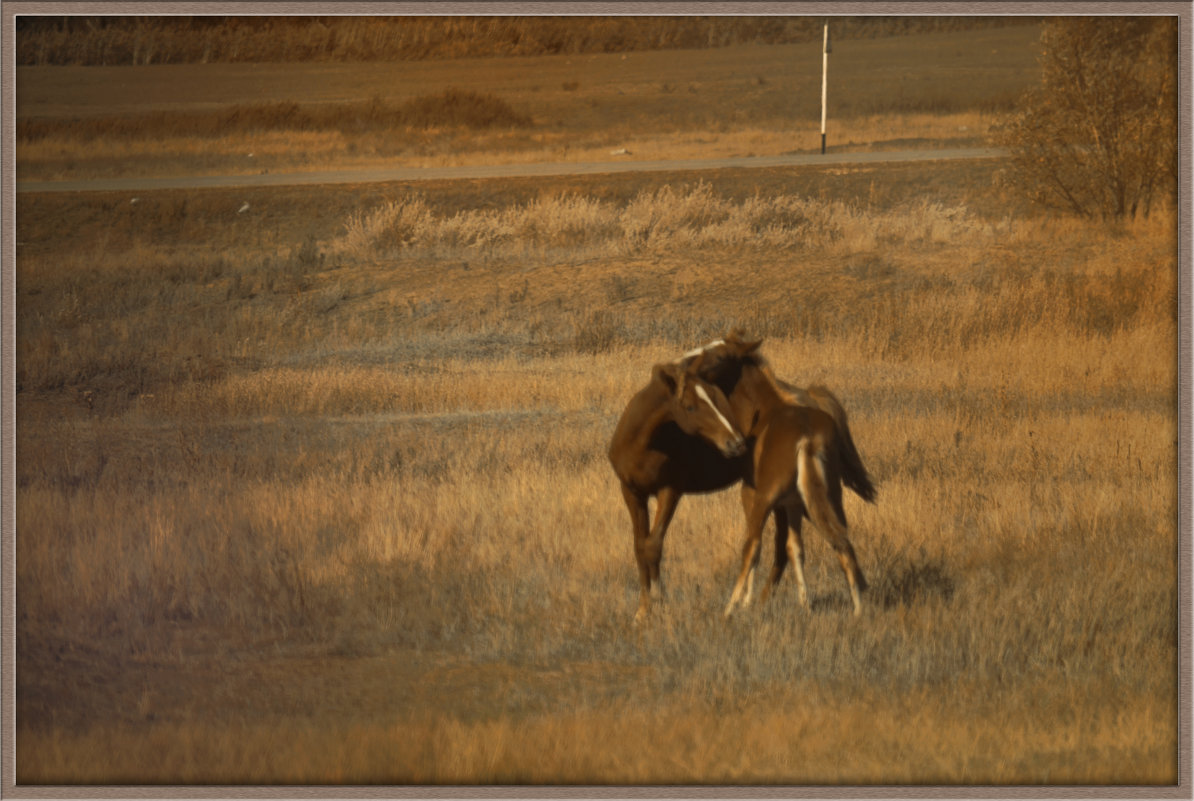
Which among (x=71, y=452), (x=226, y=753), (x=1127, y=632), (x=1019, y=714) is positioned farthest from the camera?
(x=71, y=452)

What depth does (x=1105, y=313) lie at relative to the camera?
1781 cm

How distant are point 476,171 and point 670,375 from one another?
21.9 metres

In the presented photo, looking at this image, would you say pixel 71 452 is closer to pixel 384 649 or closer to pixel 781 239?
pixel 384 649

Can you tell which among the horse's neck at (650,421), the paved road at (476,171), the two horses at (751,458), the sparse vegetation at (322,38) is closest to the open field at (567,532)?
the two horses at (751,458)

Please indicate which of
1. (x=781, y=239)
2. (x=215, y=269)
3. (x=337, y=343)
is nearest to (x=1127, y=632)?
(x=337, y=343)

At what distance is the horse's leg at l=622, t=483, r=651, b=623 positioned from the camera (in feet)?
21.0

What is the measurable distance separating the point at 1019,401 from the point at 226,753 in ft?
31.8

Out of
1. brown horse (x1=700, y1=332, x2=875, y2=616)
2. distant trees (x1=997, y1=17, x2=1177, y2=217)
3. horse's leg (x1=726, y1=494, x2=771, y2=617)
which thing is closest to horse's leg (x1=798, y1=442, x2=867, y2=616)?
brown horse (x1=700, y1=332, x2=875, y2=616)

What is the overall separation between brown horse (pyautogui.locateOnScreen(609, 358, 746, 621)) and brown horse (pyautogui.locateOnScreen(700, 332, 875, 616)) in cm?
13

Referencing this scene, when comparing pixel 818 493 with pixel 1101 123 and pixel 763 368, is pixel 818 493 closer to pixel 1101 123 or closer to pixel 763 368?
pixel 763 368

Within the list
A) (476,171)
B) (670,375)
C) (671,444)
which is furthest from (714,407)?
(476,171)

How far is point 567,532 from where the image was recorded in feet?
27.9

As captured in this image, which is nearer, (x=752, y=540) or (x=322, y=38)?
(x=752, y=540)

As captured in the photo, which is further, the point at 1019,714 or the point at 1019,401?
the point at 1019,401
